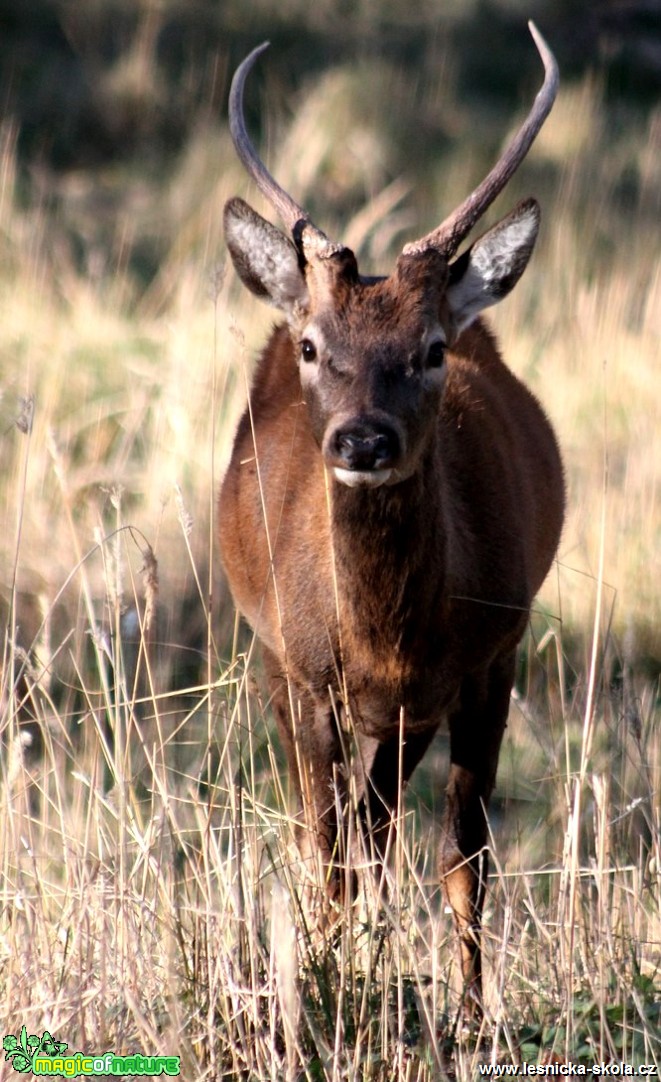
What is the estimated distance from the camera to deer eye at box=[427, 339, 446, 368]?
165 inches

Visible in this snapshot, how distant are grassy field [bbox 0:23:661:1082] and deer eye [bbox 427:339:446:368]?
548 mm

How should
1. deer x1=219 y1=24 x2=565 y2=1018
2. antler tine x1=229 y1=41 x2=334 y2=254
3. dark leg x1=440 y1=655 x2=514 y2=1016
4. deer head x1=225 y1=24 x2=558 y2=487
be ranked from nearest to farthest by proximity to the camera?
deer head x1=225 y1=24 x2=558 y2=487
deer x1=219 y1=24 x2=565 y2=1018
antler tine x1=229 y1=41 x2=334 y2=254
dark leg x1=440 y1=655 x2=514 y2=1016

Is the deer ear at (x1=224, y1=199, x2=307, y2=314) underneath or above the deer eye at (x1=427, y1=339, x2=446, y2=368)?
above

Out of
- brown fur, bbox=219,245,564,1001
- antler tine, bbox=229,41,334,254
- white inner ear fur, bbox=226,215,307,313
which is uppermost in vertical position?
antler tine, bbox=229,41,334,254

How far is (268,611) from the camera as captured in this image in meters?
4.88

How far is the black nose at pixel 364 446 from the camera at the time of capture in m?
3.79

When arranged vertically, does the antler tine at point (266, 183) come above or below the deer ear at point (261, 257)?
above

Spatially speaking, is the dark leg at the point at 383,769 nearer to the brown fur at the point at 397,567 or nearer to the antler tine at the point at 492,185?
the brown fur at the point at 397,567

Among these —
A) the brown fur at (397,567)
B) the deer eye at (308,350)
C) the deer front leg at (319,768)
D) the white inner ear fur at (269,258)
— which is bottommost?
the deer front leg at (319,768)
